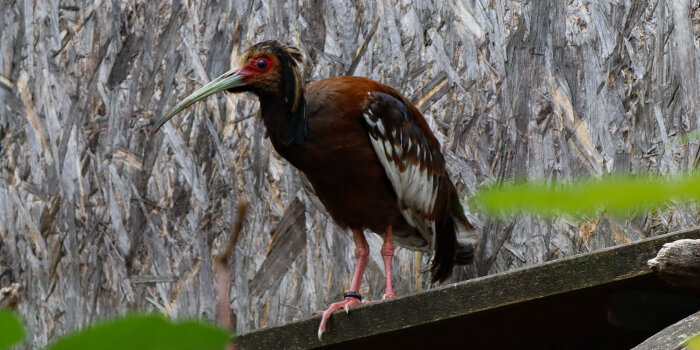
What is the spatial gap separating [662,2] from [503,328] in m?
1.35

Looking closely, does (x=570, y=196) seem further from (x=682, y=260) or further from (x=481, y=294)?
(x=481, y=294)

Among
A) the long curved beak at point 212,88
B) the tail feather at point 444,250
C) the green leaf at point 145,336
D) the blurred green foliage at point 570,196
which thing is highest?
the long curved beak at point 212,88

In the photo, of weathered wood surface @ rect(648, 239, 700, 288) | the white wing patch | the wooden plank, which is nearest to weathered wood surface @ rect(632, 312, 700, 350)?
weathered wood surface @ rect(648, 239, 700, 288)

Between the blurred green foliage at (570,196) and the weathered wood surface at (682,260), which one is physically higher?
the blurred green foliage at (570,196)

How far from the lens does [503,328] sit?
2.29 metres

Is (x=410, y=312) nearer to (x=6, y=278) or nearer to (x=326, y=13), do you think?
(x=326, y=13)

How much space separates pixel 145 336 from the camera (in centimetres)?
39

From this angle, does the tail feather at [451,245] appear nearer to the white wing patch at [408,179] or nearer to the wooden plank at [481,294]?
the white wing patch at [408,179]

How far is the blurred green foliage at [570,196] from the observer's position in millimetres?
526

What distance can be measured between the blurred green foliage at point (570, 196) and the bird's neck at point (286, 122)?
227cm

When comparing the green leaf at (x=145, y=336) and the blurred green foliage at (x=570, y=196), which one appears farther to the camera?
the blurred green foliage at (x=570, y=196)

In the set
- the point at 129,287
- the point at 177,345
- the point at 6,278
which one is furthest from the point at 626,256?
the point at 6,278

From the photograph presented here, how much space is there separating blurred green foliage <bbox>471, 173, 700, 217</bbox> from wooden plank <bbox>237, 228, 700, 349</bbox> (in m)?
1.41

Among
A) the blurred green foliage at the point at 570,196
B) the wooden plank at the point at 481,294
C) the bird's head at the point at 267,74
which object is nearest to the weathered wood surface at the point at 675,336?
the wooden plank at the point at 481,294
